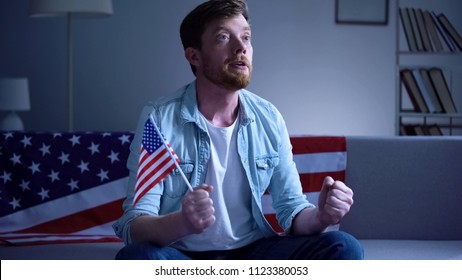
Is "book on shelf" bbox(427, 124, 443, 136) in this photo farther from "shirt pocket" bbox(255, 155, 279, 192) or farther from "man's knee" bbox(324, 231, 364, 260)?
"man's knee" bbox(324, 231, 364, 260)

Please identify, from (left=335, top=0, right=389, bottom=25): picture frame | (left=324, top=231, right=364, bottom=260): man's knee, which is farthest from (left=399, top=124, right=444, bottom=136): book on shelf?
(left=324, top=231, right=364, bottom=260): man's knee

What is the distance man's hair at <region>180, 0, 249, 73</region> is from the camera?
1541 millimetres

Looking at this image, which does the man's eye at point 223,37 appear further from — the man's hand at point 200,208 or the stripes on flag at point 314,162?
the stripes on flag at point 314,162

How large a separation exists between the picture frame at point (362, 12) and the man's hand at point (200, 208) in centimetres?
443

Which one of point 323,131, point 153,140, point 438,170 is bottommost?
point 323,131

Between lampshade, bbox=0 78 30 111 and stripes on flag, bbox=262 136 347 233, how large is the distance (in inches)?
86.3

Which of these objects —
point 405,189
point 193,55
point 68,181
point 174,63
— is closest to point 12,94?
point 174,63

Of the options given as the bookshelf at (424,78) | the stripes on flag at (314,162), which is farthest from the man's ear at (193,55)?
the bookshelf at (424,78)

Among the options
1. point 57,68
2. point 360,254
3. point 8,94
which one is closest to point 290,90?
point 57,68

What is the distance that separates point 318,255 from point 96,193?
45.5 inches

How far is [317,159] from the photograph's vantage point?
2416 millimetres

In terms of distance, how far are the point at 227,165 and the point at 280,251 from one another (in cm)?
21

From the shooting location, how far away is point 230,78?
1502 mm
